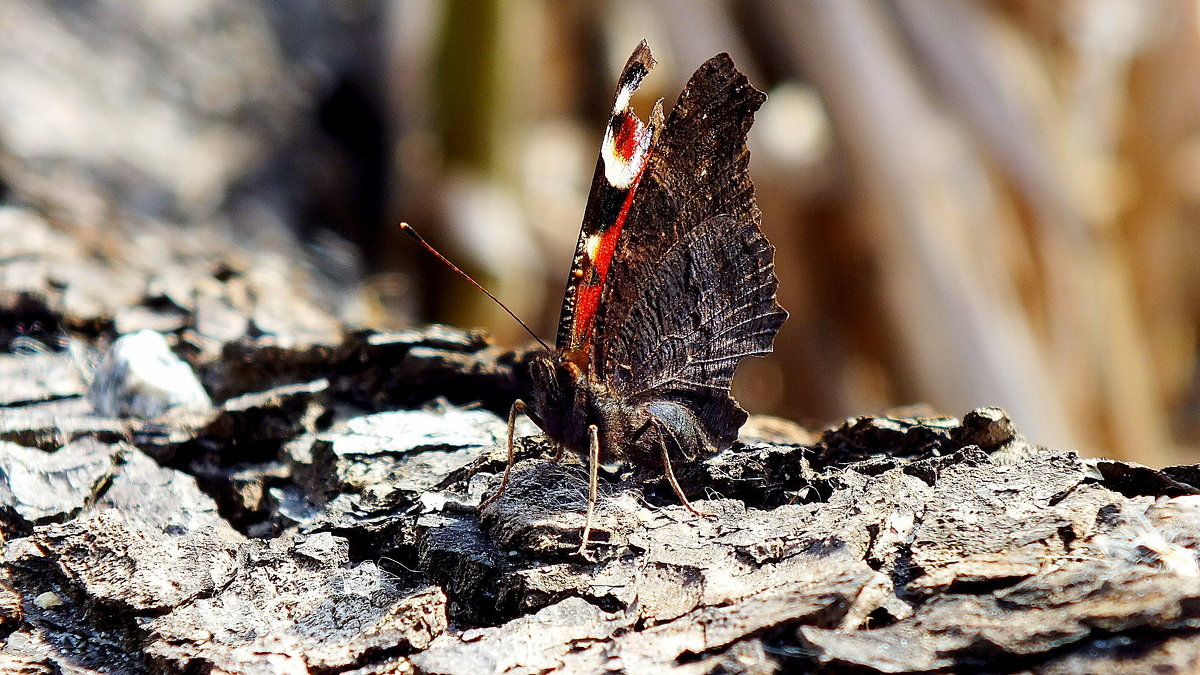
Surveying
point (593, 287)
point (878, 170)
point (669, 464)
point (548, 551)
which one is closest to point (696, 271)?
point (593, 287)

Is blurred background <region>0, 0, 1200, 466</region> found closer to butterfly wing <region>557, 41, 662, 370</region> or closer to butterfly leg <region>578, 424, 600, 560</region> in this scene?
butterfly wing <region>557, 41, 662, 370</region>

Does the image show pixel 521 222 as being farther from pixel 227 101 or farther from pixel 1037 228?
pixel 1037 228

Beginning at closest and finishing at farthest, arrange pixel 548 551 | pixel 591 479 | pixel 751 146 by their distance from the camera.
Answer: pixel 548 551 → pixel 591 479 → pixel 751 146

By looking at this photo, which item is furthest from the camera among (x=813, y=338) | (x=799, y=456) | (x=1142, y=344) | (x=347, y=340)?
(x=1142, y=344)

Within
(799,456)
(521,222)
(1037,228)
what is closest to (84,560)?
(799,456)

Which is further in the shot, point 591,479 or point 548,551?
point 591,479

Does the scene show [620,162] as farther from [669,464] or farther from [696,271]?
[669,464]

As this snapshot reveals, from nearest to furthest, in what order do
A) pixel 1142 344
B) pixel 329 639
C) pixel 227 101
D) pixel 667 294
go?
pixel 329 639 < pixel 667 294 < pixel 227 101 < pixel 1142 344
